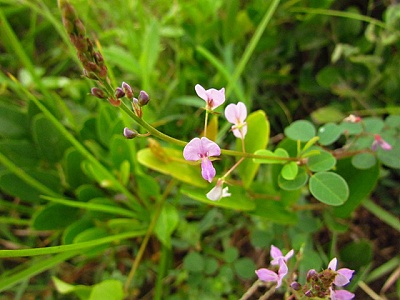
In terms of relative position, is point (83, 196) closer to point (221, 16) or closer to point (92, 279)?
point (92, 279)

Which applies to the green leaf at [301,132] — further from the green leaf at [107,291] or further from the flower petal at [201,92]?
the green leaf at [107,291]

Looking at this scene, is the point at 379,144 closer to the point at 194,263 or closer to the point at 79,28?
the point at 194,263

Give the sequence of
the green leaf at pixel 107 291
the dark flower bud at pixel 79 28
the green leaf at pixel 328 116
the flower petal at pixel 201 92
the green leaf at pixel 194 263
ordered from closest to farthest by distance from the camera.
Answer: the dark flower bud at pixel 79 28, the flower petal at pixel 201 92, the green leaf at pixel 107 291, the green leaf at pixel 194 263, the green leaf at pixel 328 116

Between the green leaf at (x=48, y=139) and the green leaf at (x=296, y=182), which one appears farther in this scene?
the green leaf at (x=48, y=139)

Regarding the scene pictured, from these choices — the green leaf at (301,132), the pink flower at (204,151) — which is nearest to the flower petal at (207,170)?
the pink flower at (204,151)

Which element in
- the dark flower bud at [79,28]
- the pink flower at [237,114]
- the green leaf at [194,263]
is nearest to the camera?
the dark flower bud at [79,28]

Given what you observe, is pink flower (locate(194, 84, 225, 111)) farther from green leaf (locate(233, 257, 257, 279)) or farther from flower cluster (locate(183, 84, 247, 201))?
green leaf (locate(233, 257, 257, 279))

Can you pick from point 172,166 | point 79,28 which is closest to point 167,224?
point 172,166

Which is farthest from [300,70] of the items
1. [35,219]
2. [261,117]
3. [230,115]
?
[35,219]

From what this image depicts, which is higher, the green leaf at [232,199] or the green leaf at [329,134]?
the green leaf at [329,134]
